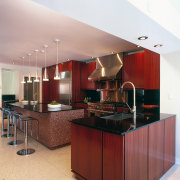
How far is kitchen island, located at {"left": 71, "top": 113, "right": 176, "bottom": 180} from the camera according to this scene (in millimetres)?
1697

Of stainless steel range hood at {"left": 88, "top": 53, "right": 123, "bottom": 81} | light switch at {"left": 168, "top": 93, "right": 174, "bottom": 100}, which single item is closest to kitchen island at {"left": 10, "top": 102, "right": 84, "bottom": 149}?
stainless steel range hood at {"left": 88, "top": 53, "right": 123, "bottom": 81}

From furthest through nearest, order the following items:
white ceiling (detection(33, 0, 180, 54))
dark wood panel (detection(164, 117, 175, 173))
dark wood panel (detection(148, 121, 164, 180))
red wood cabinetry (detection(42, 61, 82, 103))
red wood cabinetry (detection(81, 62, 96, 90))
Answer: red wood cabinetry (detection(42, 61, 82, 103)), red wood cabinetry (detection(81, 62, 96, 90)), dark wood panel (detection(164, 117, 175, 173)), dark wood panel (detection(148, 121, 164, 180)), white ceiling (detection(33, 0, 180, 54))

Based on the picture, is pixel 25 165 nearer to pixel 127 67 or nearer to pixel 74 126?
pixel 74 126

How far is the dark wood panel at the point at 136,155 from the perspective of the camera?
1.71m

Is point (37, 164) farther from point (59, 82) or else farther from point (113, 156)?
point (59, 82)

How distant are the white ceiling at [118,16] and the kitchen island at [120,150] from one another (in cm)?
121

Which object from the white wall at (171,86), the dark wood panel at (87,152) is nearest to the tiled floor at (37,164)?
the dark wood panel at (87,152)

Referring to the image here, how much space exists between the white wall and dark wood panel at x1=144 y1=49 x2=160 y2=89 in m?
0.39

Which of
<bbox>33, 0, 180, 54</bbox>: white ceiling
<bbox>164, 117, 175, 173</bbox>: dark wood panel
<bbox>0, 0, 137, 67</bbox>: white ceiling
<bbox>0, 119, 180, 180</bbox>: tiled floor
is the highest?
<bbox>0, 0, 137, 67</bbox>: white ceiling

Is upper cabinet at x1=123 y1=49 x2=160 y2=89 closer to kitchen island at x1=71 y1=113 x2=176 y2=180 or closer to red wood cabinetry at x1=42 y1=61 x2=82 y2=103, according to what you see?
kitchen island at x1=71 y1=113 x2=176 y2=180

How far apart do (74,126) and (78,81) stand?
13.3ft

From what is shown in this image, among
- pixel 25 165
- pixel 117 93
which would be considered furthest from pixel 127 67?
pixel 25 165

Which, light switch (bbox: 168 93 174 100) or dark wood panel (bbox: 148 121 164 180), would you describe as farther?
light switch (bbox: 168 93 174 100)

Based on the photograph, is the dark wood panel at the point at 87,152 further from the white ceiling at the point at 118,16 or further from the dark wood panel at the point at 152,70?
the dark wood panel at the point at 152,70
